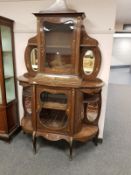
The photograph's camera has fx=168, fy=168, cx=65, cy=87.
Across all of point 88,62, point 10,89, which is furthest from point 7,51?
point 88,62

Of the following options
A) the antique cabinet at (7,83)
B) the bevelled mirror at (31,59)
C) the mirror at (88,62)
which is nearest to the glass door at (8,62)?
the antique cabinet at (7,83)

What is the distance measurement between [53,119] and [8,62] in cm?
110

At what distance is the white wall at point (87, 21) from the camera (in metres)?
2.19

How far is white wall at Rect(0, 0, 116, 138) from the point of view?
219 cm

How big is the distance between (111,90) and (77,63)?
3.79 metres

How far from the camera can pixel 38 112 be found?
221 centimetres

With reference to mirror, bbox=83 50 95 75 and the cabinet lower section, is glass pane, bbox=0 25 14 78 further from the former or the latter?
mirror, bbox=83 50 95 75

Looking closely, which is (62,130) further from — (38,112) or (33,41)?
(33,41)

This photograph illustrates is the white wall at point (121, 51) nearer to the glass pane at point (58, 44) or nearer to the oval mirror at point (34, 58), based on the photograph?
the oval mirror at point (34, 58)

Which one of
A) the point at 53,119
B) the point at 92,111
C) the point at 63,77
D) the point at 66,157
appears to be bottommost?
the point at 66,157

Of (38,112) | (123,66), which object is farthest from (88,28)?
(123,66)

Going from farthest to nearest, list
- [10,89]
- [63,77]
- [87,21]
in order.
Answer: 1. [10,89]
2. [87,21]
3. [63,77]

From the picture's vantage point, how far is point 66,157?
228 cm

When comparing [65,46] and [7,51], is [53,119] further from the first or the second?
[7,51]
